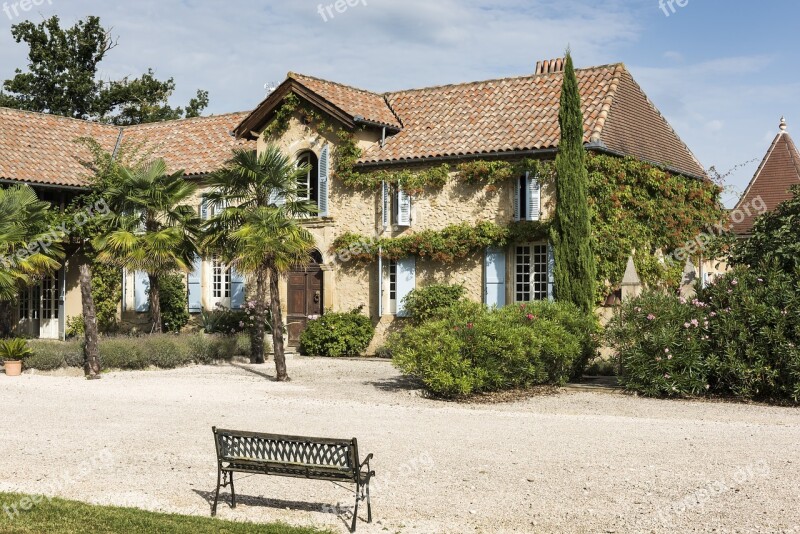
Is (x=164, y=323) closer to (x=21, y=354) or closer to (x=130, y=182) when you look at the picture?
(x=130, y=182)

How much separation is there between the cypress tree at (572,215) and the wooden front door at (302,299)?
715cm

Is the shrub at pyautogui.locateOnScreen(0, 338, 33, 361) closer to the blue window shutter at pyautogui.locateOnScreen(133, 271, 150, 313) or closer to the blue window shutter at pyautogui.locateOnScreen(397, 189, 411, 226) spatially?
the blue window shutter at pyautogui.locateOnScreen(133, 271, 150, 313)

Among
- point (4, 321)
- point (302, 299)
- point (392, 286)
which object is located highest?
point (392, 286)

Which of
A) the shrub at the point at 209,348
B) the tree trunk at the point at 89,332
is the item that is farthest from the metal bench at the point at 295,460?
the shrub at the point at 209,348

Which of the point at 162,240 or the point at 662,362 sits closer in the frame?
the point at 662,362

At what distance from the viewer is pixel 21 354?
17516mm

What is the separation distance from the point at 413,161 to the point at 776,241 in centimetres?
893

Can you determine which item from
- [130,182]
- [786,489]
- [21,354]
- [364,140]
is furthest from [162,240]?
[786,489]

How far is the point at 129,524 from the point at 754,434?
723cm

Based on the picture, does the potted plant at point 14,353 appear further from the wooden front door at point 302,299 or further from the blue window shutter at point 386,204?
the blue window shutter at point 386,204

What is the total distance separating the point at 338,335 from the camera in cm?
2102

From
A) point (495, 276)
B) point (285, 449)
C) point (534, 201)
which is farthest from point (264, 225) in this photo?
A: point (285, 449)

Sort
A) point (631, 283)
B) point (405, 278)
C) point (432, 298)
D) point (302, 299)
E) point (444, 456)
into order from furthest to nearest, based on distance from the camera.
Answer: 1. point (302, 299)
2. point (405, 278)
3. point (432, 298)
4. point (631, 283)
5. point (444, 456)

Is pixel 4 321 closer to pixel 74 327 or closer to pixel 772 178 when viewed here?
pixel 74 327
